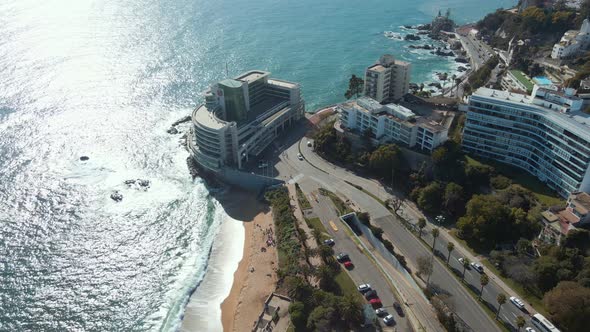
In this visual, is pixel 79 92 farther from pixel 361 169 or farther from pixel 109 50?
pixel 361 169

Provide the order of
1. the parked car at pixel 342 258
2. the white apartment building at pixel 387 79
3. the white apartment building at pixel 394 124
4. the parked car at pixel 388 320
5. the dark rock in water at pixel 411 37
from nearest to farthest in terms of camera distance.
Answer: the parked car at pixel 388 320 < the parked car at pixel 342 258 < the white apartment building at pixel 394 124 < the white apartment building at pixel 387 79 < the dark rock in water at pixel 411 37

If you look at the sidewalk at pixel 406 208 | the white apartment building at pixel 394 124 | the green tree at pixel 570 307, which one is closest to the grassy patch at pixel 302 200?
the sidewalk at pixel 406 208

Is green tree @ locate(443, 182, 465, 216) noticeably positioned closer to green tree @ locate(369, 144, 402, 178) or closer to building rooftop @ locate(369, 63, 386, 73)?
green tree @ locate(369, 144, 402, 178)

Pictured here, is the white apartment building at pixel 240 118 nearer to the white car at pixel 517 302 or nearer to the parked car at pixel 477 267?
the parked car at pixel 477 267

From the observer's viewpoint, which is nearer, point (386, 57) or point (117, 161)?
point (117, 161)

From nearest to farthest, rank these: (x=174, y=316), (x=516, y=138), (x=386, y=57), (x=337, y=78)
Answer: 1. (x=174, y=316)
2. (x=516, y=138)
3. (x=386, y=57)
4. (x=337, y=78)

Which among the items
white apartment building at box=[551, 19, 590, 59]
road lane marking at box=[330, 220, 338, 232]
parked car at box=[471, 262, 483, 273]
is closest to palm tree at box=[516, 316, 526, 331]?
parked car at box=[471, 262, 483, 273]

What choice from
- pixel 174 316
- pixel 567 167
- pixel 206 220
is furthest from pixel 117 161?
pixel 567 167
